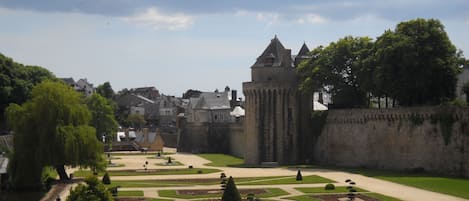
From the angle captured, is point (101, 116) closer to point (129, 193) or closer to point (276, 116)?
point (276, 116)

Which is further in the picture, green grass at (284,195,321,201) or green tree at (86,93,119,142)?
green tree at (86,93,119,142)

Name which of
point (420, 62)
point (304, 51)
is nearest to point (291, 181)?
point (420, 62)

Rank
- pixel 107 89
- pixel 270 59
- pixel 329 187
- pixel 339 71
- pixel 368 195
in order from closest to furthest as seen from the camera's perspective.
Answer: pixel 368 195
pixel 329 187
pixel 339 71
pixel 270 59
pixel 107 89

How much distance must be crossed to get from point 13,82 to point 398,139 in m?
51.6

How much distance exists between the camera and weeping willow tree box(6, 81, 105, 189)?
4731cm

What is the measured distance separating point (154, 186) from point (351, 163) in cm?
2402

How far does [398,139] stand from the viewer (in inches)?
2318

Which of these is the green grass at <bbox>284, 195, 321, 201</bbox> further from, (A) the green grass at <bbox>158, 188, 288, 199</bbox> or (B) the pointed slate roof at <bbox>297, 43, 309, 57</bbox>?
(B) the pointed slate roof at <bbox>297, 43, 309, 57</bbox>

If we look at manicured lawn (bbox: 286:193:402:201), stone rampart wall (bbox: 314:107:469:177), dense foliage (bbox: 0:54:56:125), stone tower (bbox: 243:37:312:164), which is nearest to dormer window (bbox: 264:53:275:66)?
stone tower (bbox: 243:37:312:164)

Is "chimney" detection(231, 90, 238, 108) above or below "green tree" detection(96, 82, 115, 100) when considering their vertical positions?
below

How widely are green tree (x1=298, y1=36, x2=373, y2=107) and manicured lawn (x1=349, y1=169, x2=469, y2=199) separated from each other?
46.1 feet

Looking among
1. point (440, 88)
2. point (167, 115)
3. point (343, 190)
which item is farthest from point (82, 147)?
point (167, 115)

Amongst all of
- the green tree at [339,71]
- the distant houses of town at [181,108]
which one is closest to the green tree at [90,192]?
the green tree at [339,71]

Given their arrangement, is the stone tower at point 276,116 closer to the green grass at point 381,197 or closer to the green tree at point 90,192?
the green grass at point 381,197
